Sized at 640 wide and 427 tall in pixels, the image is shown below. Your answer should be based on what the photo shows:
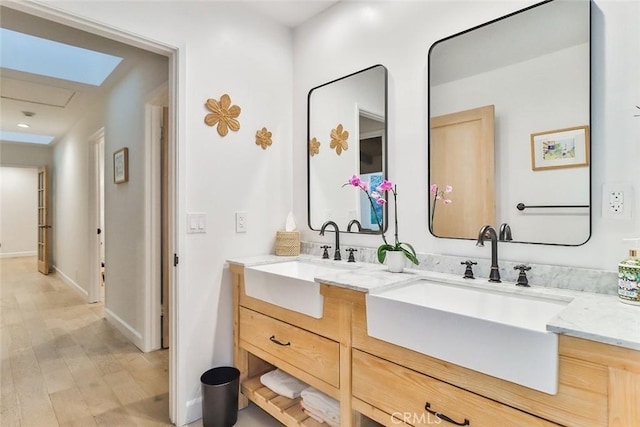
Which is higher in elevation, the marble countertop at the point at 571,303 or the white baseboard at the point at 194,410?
the marble countertop at the point at 571,303

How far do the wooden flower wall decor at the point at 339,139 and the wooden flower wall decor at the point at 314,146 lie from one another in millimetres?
99

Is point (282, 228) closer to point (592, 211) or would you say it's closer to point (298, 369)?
point (298, 369)

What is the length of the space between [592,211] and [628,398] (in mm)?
715

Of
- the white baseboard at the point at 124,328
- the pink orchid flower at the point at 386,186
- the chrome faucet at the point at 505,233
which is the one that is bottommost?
the white baseboard at the point at 124,328

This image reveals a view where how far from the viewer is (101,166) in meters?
4.47

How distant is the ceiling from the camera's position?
2.23m

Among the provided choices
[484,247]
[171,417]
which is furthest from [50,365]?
[484,247]

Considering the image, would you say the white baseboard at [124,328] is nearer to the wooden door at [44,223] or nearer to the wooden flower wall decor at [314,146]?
the wooden flower wall decor at [314,146]

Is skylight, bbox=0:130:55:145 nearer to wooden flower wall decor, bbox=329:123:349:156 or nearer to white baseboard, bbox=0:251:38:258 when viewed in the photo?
white baseboard, bbox=0:251:38:258

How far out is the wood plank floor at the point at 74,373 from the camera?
2008mm

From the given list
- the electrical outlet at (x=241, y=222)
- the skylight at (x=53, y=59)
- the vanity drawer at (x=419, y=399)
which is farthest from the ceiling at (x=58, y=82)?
the vanity drawer at (x=419, y=399)

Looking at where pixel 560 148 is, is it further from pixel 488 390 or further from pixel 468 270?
pixel 488 390

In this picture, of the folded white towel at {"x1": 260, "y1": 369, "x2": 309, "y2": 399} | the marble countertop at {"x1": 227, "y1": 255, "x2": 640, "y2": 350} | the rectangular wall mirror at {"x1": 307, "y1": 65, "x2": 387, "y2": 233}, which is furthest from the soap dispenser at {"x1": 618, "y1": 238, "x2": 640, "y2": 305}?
the folded white towel at {"x1": 260, "y1": 369, "x2": 309, "y2": 399}

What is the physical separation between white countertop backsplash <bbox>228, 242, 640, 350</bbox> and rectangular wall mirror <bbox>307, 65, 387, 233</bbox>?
11.7 inches
